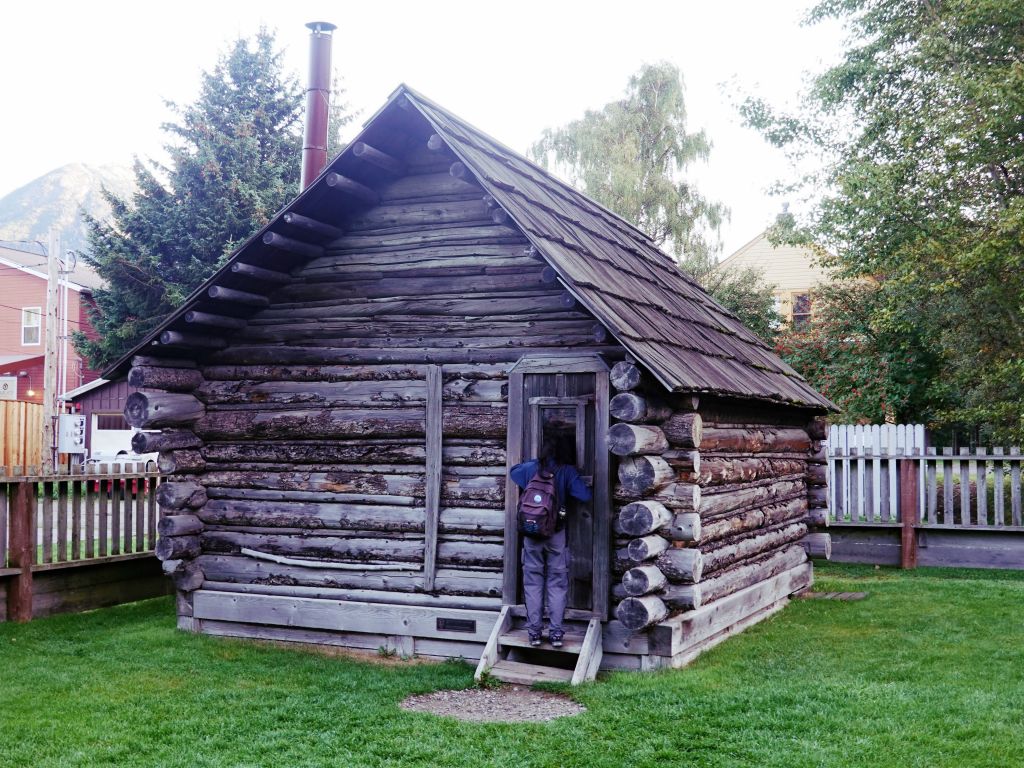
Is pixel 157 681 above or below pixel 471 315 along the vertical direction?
below

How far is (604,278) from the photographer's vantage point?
374 inches

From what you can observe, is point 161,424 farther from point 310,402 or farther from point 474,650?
point 474,650

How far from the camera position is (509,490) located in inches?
358

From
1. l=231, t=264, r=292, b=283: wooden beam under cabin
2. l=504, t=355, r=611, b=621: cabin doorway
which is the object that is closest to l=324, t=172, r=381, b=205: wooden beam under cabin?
l=231, t=264, r=292, b=283: wooden beam under cabin

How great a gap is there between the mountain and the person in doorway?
169m

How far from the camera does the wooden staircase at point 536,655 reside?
8312 millimetres

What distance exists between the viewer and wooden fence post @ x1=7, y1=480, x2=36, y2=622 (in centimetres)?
1048

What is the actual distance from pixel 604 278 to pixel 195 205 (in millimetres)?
19403

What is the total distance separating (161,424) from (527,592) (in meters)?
4.32

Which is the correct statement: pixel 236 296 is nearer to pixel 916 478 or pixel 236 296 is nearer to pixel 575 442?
pixel 575 442

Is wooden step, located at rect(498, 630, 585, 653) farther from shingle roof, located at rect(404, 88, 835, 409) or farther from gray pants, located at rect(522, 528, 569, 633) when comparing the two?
shingle roof, located at rect(404, 88, 835, 409)

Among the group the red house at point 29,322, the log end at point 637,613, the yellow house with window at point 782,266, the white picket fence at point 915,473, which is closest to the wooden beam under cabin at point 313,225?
the log end at point 637,613

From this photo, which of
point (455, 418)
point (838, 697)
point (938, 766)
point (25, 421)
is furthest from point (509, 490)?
point (25, 421)

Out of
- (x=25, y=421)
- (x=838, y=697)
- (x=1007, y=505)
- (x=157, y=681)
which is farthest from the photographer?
(x=25, y=421)
